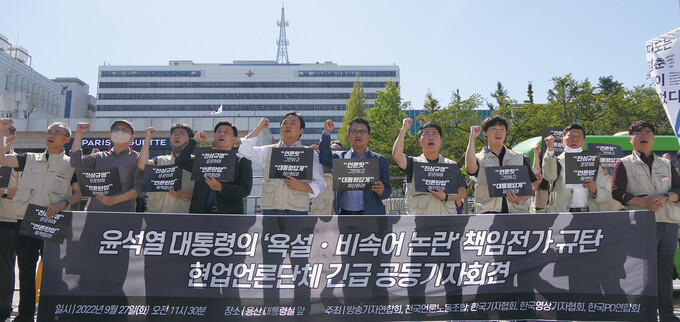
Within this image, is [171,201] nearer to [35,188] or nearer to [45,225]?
[45,225]

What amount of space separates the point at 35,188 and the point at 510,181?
17.1ft

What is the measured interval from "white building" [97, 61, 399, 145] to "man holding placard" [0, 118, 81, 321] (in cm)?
8845

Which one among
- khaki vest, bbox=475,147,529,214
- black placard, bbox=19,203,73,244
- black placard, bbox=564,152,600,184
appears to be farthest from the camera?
black placard, bbox=564,152,600,184

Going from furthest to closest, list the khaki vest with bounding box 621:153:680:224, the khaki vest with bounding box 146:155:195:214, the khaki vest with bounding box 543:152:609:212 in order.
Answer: the khaki vest with bounding box 543:152:609:212
the khaki vest with bounding box 146:155:195:214
the khaki vest with bounding box 621:153:680:224

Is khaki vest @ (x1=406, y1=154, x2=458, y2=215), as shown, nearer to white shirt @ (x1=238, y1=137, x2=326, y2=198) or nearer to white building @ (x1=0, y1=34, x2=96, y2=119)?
white shirt @ (x1=238, y1=137, x2=326, y2=198)

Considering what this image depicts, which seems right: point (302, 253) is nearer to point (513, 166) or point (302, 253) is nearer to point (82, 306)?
point (82, 306)

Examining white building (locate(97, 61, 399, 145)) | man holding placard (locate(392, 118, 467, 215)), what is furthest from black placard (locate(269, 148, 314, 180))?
white building (locate(97, 61, 399, 145))

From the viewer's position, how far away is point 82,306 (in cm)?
410

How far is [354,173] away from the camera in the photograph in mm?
4730

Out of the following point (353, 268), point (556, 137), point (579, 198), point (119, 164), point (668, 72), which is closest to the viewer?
point (353, 268)

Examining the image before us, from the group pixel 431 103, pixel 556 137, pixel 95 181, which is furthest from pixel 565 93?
pixel 95 181

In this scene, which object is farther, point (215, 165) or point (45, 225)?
point (215, 165)

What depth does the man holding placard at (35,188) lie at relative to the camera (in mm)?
4883

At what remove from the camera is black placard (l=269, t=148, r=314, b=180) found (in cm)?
476
